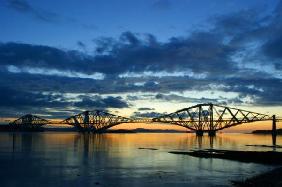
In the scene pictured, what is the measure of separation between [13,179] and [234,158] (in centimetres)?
3613

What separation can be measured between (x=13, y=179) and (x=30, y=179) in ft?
4.98

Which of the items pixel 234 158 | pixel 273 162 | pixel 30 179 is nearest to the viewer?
pixel 30 179

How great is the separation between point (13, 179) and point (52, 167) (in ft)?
36.3

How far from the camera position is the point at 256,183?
106ft

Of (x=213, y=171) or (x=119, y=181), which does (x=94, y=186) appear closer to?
(x=119, y=181)

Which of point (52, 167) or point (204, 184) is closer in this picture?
point (204, 184)

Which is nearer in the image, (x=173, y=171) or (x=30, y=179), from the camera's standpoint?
(x=30, y=179)

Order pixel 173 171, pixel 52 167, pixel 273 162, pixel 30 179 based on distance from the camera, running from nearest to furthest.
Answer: pixel 30 179 < pixel 173 171 < pixel 52 167 < pixel 273 162

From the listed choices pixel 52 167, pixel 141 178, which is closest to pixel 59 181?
pixel 141 178

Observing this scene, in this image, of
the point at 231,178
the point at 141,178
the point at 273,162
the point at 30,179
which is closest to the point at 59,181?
the point at 30,179

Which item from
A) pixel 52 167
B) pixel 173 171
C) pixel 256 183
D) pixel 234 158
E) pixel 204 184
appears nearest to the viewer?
pixel 256 183

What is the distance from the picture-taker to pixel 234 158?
207ft

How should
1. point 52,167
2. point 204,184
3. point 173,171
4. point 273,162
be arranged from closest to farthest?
point 204,184 → point 173,171 → point 52,167 → point 273,162

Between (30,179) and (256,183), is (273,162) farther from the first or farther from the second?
(30,179)
